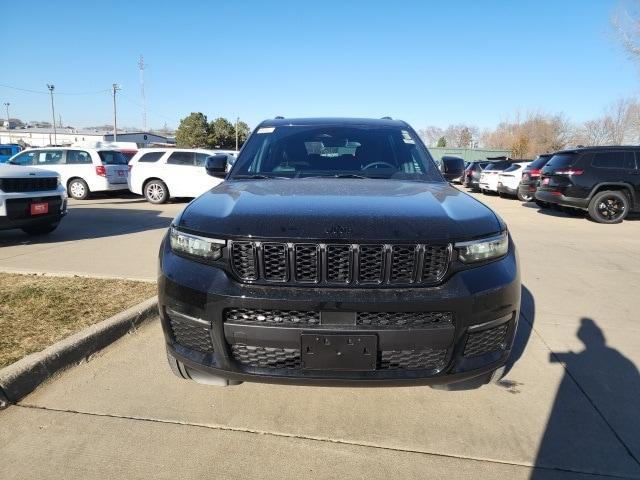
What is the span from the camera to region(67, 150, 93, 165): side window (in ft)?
47.2

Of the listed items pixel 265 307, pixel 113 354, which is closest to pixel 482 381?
pixel 265 307

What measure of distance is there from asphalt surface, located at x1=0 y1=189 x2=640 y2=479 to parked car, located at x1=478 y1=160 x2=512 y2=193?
1581 centimetres

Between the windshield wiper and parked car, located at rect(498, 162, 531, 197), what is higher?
the windshield wiper

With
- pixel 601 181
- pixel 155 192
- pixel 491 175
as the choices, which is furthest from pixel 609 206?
pixel 155 192

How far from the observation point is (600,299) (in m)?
4.95

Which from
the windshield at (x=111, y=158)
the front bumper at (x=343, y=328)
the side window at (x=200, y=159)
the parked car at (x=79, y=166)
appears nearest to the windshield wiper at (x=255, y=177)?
the front bumper at (x=343, y=328)

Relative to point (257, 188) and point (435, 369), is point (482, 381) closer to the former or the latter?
point (435, 369)

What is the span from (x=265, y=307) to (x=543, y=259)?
6.09 metres

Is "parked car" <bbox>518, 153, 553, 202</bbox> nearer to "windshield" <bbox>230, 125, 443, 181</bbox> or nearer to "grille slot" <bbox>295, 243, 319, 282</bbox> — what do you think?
"windshield" <bbox>230, 125, 443, 181</bbox>

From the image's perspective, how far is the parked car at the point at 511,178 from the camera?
1705 centimetres

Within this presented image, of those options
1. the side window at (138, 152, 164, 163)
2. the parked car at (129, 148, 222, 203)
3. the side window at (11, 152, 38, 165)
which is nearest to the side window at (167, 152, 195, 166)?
the parked car at (129, 148, 222, 203)

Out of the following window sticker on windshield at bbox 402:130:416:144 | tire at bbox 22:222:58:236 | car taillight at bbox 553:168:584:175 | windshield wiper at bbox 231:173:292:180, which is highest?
window sticker on windshield at bbox 402:130:416:144

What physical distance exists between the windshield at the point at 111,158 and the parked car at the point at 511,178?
1375 centimetres

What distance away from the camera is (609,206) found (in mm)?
11422
